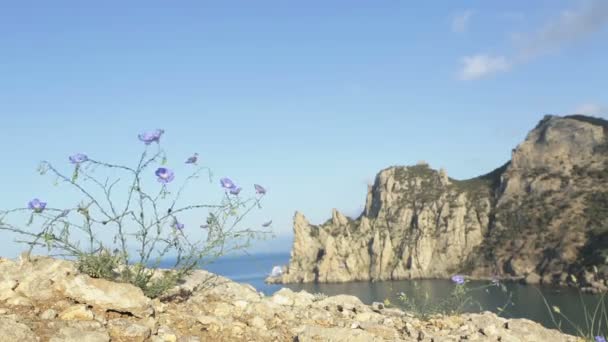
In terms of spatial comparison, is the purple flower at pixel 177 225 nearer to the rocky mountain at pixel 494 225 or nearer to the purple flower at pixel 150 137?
the purple flower at pixel 150 137

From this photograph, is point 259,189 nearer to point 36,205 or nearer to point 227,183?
point 227,183

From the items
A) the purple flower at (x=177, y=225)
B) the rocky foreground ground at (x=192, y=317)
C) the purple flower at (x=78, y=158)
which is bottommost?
the rocky foreground ground at (x=192, y=317)

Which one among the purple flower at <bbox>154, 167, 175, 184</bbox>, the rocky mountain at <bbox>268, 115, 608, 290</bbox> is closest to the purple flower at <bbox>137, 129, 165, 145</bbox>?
the purple flower at <bbox>154, 167, 175, 184</bbox>

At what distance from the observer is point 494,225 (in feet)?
529

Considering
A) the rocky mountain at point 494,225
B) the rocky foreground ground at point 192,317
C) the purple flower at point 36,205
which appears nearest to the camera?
the rocky foreground ground at point 192,317

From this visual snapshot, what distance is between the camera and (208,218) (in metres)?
7.13

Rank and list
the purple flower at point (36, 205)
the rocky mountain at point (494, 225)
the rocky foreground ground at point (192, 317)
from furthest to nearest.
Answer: the rocky mountain at point (494, 225) < the purple flower at point (36, 205) < the rocky foreground ground at point (192, 317)

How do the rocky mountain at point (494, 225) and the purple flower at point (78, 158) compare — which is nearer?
the purple flower at point (78, 158)

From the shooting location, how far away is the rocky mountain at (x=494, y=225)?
134 meters

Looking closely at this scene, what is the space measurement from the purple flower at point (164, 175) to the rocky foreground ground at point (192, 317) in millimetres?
1273

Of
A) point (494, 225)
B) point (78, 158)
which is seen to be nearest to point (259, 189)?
point (78, 158)

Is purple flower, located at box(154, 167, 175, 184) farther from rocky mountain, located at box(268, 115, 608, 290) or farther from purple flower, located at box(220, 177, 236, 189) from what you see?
rocky mountain, located at box(268, 115, 608, 290)

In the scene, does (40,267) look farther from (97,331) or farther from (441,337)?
(441,337)

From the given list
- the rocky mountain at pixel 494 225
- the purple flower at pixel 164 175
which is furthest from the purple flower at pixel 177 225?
the rocky mountain at pixel 494 225
